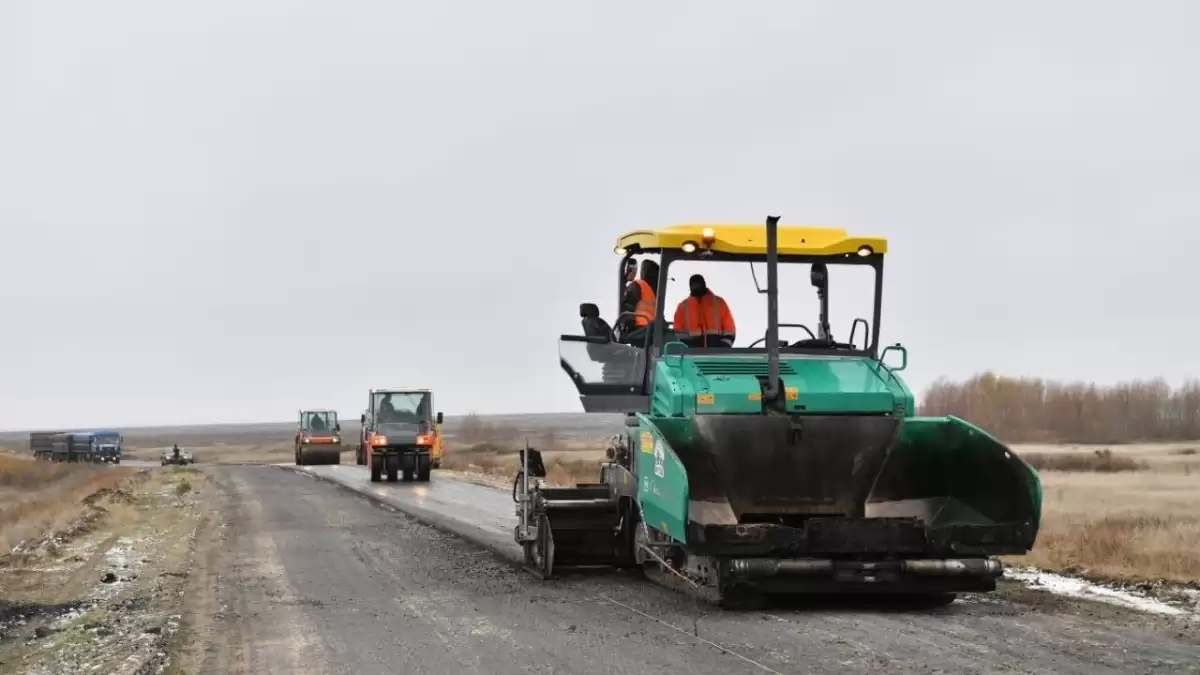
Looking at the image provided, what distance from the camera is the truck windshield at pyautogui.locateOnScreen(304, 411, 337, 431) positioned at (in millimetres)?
55188

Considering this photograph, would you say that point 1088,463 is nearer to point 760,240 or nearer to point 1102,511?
point 1102,511

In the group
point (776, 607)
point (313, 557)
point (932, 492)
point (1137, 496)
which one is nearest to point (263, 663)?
point (776, 607)

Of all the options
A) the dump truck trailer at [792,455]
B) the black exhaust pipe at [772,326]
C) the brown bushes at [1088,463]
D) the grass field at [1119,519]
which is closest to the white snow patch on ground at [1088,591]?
the grass field at [1119,519]

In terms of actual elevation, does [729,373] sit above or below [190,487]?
above

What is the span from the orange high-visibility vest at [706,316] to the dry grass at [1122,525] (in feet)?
14.8

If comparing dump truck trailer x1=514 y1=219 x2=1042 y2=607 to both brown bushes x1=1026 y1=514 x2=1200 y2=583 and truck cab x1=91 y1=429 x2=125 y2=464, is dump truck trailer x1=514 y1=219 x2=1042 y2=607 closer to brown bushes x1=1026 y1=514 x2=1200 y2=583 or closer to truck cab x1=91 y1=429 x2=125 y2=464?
brown bushes x1=1026 y1=514 x2=1200 y2=583

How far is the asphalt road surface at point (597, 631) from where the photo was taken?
26.0 ft

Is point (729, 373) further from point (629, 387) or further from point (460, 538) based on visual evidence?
point (460, 538)

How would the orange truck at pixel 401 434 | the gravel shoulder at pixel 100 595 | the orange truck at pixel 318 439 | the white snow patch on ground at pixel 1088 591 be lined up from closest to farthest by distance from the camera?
the gravel shoulder at pixel 100 595 → the white snow patch on ground at pixel 1088 591 → the orange truck at pixel 401 434 → the orange truck at pixel 318 439

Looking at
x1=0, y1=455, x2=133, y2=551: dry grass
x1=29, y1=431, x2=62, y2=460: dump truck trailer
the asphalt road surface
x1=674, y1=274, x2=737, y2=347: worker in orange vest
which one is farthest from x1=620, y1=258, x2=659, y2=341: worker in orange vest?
x1=29, y1=431, x2=62, y2=460: dump truck trailer

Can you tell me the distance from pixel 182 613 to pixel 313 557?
450cm

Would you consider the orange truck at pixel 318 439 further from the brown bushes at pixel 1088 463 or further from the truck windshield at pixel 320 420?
the brown bushes at pixel 1088 463

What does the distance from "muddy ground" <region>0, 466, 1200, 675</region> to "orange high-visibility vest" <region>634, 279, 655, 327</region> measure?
2502 millimetres

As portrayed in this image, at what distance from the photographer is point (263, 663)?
333 inches
